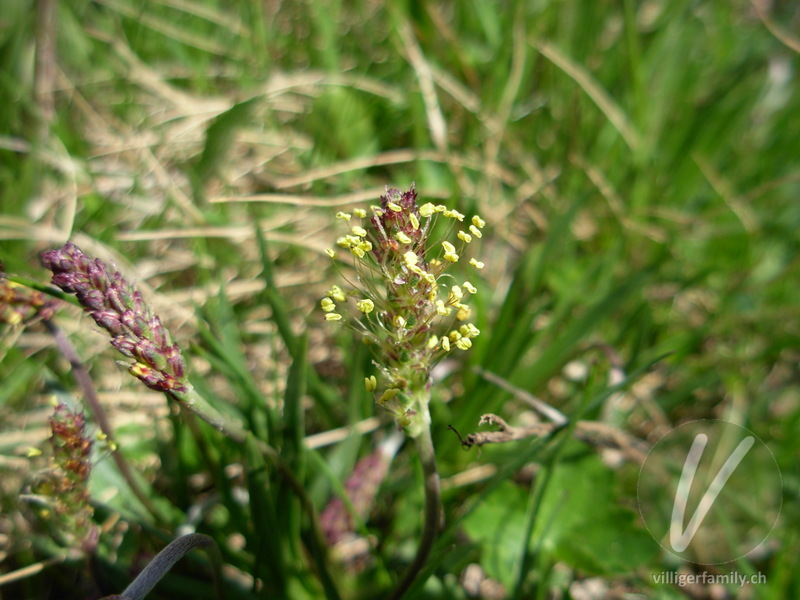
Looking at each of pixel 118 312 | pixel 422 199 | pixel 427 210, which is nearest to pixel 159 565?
pixel 118 312

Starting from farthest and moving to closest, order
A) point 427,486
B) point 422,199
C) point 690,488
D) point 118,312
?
point 422,199, point 690,488, point 427,486, point 118,312

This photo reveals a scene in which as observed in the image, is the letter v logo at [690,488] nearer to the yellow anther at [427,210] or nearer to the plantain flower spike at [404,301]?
the plantain flower spike at [404,301]

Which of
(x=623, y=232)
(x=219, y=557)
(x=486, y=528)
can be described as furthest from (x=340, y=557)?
(x=623, y=232)

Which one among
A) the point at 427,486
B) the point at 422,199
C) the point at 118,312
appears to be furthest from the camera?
the point at 422,199

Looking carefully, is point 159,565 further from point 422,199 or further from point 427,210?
point 422,199

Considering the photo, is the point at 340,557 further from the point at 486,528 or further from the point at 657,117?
the point at 657,117

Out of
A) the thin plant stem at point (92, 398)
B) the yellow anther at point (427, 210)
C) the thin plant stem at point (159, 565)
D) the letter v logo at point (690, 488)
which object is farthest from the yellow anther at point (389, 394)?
the letter v logo at point (690, 488)
